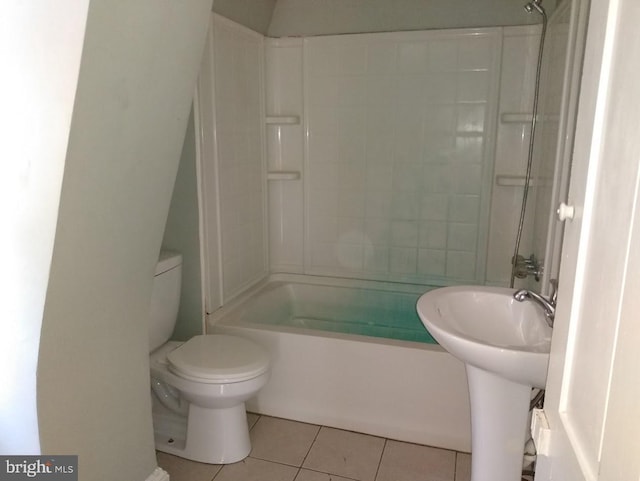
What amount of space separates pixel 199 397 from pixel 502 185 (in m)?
1.86

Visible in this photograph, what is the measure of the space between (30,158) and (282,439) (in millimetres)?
1625

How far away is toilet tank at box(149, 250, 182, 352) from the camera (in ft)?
7.01

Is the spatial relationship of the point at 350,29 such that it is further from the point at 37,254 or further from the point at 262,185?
the point at 37,254

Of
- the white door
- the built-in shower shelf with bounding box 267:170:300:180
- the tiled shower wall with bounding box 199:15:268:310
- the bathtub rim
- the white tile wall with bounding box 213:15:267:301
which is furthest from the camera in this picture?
the built-in shower shelf with bounding box 267:170:300:180

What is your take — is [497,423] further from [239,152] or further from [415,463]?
[239,152]

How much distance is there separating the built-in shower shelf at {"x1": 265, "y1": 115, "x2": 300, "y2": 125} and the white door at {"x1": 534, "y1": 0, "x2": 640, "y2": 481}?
2206 millimetres

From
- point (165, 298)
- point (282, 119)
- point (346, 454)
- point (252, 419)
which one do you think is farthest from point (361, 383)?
point (282, 119)

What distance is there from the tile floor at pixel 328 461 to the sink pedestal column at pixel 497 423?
0.51m

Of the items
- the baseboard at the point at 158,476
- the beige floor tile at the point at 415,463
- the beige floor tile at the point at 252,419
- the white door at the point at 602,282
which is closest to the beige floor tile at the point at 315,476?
the beige floor tile at the point at 415,463

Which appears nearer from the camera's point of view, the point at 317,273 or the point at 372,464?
the point at 372,464

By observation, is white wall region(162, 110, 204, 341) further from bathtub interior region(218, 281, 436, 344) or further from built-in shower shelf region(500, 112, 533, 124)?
built-in shower shelf region(500, 112, 533, 124)

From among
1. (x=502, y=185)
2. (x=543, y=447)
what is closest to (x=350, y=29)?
A: (x=502, y=185)

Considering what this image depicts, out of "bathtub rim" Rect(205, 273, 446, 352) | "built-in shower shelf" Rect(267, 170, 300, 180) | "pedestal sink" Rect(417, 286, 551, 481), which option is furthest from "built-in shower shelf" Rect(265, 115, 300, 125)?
"pedestal sink" Rect(417, 286, 551, 481)

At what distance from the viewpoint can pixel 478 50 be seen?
2643mm
